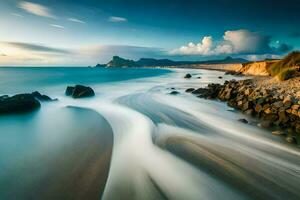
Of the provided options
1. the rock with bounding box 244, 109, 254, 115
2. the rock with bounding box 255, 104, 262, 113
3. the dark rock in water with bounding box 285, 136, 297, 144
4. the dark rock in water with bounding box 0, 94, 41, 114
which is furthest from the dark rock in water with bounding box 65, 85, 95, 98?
the dark rock in water with bounding box 285, 136, 297, 144

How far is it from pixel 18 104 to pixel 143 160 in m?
9.95

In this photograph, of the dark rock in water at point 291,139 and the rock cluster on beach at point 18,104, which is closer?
the dark rock in water at point 291,139

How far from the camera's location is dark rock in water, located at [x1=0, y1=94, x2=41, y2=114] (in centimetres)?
1213

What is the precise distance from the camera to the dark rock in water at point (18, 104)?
12133mm

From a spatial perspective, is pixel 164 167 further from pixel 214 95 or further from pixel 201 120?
pixel 214 95

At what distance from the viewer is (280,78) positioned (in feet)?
58.5

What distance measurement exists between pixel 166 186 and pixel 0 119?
9922 mm

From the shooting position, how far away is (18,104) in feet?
41.7

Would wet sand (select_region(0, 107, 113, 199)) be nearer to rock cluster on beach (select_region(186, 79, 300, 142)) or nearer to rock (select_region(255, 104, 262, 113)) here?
rock cluster on beach (select_region(186, 79, 300, 142))

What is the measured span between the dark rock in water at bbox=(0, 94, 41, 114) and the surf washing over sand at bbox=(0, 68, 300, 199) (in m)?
1.26

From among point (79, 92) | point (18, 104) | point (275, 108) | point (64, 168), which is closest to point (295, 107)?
point (275, 108)

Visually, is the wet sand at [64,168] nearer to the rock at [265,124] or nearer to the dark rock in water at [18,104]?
the dark rock in water at [18,104]

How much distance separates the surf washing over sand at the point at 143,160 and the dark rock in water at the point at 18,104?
49.6 inches

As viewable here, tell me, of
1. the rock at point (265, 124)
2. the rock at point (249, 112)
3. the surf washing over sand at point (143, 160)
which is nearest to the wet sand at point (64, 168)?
the surf washing over sand at point (143, 160)
